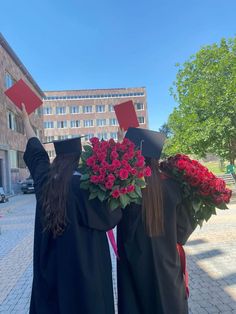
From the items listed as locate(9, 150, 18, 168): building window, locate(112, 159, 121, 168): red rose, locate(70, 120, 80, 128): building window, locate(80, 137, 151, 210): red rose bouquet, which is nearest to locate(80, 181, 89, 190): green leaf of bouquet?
locate(80, 137, 151, 210): red rose bouquet

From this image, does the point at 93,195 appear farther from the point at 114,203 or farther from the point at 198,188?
the point at 198,188

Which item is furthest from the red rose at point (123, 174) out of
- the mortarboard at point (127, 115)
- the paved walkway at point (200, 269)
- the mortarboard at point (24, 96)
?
the paved walkway at point (200, 269)

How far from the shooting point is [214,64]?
44.1 ft

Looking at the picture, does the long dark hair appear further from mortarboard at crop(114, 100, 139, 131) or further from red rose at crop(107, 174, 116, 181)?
mortarboard at crop(114, 100, 139, 131)

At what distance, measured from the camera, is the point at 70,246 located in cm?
211

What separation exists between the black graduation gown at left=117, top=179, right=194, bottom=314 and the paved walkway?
1.71m

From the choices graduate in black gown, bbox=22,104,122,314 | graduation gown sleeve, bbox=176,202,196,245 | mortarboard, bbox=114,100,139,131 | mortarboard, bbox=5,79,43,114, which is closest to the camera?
graduate in black gown, bbox=22,104,122,314

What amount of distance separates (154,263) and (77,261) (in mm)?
561

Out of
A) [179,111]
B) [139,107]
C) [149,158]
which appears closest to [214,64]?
[179,111]

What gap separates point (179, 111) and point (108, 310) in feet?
43.3

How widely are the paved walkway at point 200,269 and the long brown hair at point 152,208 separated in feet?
7.02

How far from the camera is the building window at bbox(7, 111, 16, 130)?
1089 inches

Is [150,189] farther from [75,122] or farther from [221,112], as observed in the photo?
[75,122]

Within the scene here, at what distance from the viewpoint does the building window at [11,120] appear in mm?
27656
